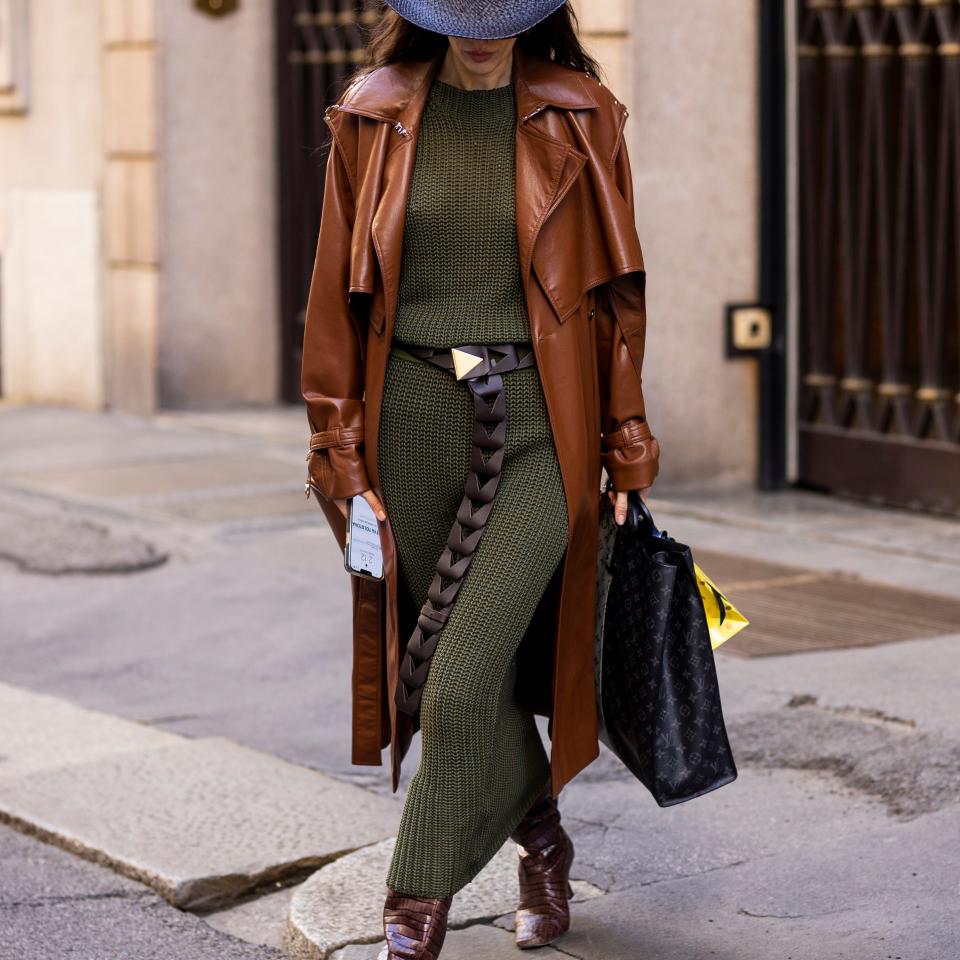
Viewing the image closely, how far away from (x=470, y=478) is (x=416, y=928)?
843mm

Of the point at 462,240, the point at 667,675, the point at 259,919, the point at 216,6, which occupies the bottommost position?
the point at 259,919

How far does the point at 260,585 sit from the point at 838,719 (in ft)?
8.88

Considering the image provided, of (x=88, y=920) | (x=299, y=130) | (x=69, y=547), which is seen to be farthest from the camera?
(x=299, y=130)

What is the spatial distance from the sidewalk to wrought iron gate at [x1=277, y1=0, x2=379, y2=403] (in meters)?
3.92

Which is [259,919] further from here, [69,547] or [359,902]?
[69,547]

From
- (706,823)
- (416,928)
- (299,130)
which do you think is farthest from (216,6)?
(416,928)

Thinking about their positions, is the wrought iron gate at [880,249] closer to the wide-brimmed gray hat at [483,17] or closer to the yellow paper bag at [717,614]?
the yellow paper bag at [717,614]

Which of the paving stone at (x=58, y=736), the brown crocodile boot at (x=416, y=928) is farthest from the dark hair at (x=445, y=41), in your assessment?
the paving stone at (x=58, y=736)

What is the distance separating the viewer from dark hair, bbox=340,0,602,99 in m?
3.77

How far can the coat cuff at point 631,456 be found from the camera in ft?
12.4

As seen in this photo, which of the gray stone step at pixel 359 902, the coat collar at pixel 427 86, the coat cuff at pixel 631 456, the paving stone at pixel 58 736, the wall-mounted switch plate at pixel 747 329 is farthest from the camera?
the wall-mounted switch plate at pixel 747 329

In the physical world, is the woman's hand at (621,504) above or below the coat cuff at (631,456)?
below

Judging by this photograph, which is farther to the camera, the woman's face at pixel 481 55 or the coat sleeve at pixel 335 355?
the coat sleeve at pixel 335 355

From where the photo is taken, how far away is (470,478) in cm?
365
